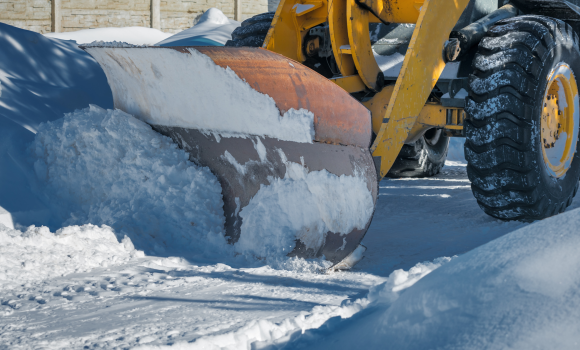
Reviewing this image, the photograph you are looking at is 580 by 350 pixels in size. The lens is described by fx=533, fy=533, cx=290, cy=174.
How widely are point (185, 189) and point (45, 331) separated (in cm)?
120

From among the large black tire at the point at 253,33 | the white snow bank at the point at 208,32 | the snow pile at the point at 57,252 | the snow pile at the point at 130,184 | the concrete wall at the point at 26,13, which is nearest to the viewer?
the snow pile at the point at 57,252

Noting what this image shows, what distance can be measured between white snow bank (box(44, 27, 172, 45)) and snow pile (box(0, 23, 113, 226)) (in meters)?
6.38

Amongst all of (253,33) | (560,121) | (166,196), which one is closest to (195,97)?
(166,196)

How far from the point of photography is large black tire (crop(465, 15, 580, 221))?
3.26 m

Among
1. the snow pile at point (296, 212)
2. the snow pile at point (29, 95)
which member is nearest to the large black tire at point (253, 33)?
the snow pile at point (29, 95)

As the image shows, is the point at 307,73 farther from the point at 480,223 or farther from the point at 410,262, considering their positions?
the point at 480,223

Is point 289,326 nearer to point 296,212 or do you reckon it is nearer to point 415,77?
point 296,212

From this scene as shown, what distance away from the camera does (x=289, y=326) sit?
1794 mm

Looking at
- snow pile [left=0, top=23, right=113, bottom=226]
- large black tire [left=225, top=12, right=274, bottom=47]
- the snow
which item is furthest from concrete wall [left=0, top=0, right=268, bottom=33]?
the snow

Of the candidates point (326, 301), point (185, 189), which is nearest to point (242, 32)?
point (185, 189)

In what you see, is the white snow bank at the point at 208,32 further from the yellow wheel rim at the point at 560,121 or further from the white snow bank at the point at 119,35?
A: the yellow wheel rim at the point at 560,121

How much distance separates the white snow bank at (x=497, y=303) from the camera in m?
1.26

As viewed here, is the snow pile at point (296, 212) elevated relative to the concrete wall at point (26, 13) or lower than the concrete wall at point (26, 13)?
lower

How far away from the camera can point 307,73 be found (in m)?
2.68
